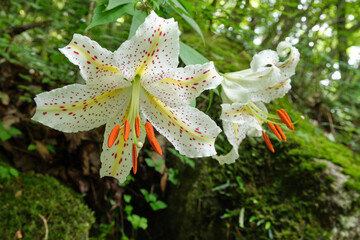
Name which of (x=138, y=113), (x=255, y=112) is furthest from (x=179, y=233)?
(x=138, y=113)

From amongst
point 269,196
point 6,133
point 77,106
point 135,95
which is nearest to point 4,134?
point 6,133

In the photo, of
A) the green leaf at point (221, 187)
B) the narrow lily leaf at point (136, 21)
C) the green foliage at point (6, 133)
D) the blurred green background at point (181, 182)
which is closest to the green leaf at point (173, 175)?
the blurred green background at point (181, 182)

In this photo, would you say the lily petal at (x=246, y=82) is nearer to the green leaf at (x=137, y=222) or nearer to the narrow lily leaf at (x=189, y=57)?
the narrow lily leaf at (x=189, y=57)

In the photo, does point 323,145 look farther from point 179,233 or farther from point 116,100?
point 116,100

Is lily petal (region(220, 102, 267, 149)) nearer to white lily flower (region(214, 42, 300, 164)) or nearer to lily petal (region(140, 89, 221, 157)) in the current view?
white lily flower (region(214, 42, 300, 164))

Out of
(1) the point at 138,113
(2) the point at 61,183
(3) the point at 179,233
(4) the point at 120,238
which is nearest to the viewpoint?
(1) the point at 138,113

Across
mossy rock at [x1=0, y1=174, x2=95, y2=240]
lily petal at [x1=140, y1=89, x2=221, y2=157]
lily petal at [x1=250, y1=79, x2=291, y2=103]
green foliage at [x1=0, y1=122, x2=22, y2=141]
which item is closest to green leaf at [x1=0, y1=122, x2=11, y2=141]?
green foliage at [x1=0, y1=122, x2=22, y2=141]
